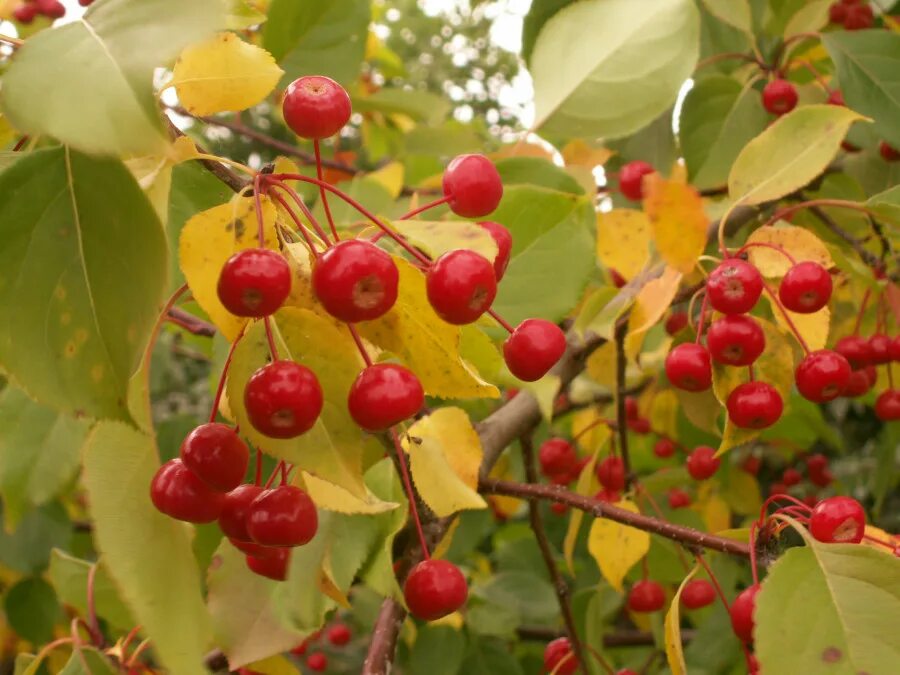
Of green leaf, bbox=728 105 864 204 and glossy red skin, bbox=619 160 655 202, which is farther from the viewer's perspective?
glossy red skin, bbox=619 160 655 202

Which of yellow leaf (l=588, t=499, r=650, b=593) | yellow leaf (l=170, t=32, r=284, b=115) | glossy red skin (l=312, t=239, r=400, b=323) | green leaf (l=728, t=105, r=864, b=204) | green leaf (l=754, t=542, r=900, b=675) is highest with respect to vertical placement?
yellow leaf (l=170, t=32, r=284, b=115)

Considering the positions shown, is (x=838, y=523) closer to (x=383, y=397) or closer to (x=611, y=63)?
(x=383, y=397)

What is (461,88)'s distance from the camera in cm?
880

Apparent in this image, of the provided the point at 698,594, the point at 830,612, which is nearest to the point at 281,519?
the point at 830,612

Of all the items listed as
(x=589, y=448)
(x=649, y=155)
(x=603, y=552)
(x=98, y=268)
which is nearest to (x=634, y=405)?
(x=589, y=448)

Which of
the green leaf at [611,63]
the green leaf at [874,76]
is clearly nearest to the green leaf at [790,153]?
the green leaf at [611,63]

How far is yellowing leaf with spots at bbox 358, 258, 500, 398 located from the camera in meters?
0.72

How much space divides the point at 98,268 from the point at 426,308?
25 centimetres

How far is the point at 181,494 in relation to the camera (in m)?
0.75

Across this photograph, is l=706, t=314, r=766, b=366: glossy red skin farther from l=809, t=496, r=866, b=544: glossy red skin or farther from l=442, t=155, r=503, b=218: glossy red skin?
l=442, t=155, r=503, b=218: glossy red skin

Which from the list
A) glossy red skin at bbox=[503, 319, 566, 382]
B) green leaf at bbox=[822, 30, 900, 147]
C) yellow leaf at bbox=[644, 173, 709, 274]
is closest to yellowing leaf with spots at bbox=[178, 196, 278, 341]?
glossy red skin at bbox=[503, 319, 566, 382]

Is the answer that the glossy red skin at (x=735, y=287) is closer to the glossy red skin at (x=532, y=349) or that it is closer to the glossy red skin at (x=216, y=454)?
the glossy red skin at (x=532, y=349)

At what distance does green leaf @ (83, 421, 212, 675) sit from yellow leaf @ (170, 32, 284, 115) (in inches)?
11.6

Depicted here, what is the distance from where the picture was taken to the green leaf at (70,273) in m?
0.59
